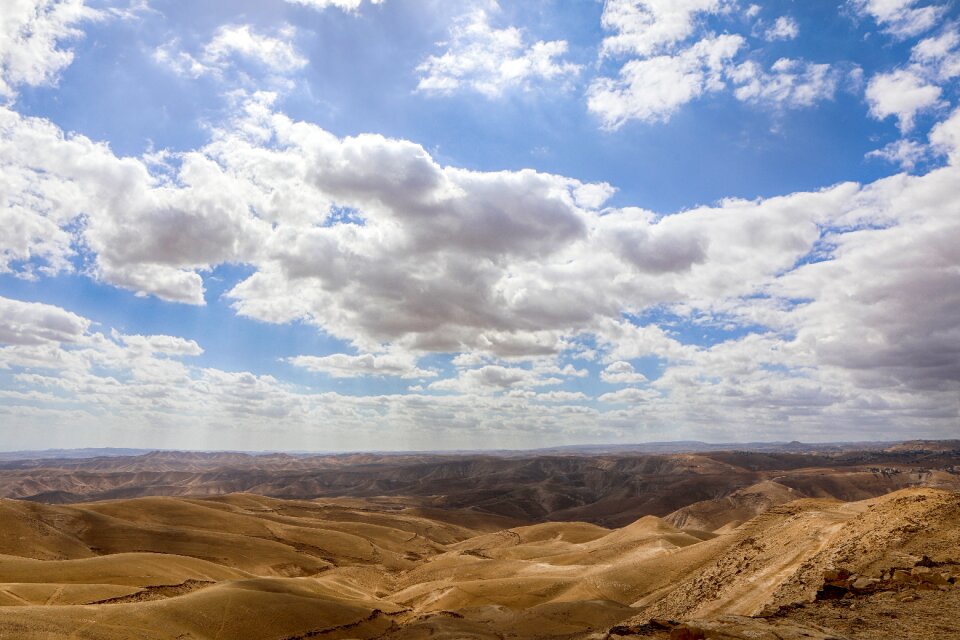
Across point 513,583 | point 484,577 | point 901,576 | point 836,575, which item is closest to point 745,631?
point 901,576

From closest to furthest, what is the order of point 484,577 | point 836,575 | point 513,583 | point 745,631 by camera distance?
point 745,631 → point 836,575 → point 513,583 → point 484,577

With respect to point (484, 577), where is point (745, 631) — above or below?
above

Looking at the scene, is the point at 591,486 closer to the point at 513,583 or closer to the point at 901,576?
the point at 513,583

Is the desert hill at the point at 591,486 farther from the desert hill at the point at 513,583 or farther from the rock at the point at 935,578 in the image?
the rock at the point at 935,578

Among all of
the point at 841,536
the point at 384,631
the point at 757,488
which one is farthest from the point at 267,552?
the point at 757,488

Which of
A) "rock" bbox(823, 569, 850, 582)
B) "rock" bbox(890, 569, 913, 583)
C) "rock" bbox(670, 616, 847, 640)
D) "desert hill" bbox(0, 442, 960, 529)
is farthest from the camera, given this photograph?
"desert hill" bbox(0, 442, 960, 529)

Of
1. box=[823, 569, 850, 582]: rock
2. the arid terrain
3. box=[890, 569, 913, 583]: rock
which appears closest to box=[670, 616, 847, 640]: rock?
Result: the arid terrain

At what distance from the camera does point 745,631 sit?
1166 centimetres

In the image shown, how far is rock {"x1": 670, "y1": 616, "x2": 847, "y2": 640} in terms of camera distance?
11.3 meters

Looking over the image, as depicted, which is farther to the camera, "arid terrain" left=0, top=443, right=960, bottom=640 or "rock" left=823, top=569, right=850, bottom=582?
"rock" left=823, top=569, right=850, bottom=582

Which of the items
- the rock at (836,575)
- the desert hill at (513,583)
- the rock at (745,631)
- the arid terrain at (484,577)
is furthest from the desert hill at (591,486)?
the rock at (745,631)

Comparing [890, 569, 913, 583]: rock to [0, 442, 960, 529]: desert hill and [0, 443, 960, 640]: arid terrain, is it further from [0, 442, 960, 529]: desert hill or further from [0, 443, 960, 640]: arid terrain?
[0, 442, 960, 529]: desert hill

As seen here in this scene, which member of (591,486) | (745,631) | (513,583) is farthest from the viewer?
(591,486)

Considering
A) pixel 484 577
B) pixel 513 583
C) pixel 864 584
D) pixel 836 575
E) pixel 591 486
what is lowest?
pixel 591 486
